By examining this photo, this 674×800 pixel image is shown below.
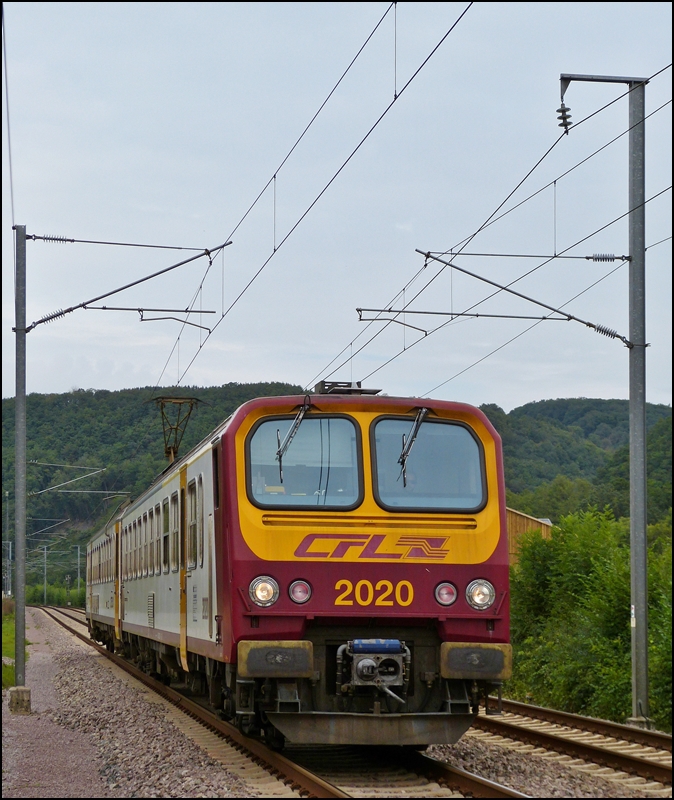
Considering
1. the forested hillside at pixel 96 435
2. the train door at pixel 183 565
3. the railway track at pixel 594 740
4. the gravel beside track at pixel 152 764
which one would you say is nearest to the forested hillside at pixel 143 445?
the forested hillside at pixel 96 435

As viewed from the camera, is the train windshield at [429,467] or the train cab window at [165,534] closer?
the train windshield at [429,467]

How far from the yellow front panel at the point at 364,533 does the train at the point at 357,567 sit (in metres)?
0.01

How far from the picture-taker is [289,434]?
9297mm

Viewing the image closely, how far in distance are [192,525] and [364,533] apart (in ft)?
8.93

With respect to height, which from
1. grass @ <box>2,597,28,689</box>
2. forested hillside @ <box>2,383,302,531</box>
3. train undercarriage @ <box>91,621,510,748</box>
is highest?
forested hillside @ <box>2,383,302,531</box>

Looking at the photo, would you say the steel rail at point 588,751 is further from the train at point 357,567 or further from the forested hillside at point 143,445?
the forested hillside at point 143,445

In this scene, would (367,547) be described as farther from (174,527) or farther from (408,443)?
(174,527)

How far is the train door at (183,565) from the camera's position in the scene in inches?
462

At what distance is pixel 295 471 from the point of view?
A: 365 inches

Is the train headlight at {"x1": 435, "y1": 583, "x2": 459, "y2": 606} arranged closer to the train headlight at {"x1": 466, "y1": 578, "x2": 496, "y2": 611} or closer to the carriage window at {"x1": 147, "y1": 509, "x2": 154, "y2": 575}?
the train headlight at {"x1": 466, "y1": 578, "x2": 496, "y2": 611}

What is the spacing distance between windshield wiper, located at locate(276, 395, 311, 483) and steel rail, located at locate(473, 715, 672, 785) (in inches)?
139

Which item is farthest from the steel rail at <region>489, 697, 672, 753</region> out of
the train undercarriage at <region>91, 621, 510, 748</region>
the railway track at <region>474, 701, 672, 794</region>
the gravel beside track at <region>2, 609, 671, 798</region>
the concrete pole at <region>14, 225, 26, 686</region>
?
the concrete pole at <region>14, 225, 26, 686</region>

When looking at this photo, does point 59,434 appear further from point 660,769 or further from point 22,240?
point 660,769

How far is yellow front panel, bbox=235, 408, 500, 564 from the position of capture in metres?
8.96
